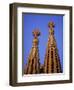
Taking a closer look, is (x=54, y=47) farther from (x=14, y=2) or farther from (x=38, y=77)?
(x=14, y=2)

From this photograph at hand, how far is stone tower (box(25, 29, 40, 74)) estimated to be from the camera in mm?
1366

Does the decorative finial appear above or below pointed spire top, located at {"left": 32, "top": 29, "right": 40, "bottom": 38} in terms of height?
above

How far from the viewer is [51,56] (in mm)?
1414

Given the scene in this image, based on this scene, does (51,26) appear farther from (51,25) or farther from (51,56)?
(51,56)

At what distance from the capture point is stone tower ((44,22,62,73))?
55.4 inches

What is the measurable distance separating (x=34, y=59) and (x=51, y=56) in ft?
0.32

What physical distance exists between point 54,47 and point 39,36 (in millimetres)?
101

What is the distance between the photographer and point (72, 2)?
149 centimetres

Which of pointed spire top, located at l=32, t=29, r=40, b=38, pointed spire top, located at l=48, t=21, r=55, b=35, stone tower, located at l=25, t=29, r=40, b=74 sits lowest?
stone tower, located at l=25, t=29, r=40, b=74

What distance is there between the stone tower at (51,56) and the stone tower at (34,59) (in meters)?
0.05

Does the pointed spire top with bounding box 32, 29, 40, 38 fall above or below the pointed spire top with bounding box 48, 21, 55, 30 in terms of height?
below

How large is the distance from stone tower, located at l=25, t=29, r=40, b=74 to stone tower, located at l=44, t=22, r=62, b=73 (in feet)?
0.17

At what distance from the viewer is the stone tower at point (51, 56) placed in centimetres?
141

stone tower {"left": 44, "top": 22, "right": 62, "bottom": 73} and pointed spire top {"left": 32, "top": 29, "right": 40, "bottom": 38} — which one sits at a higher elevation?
pointed spire top {"left": 32, "top": 29, "right": 40, "bottom": 38}
